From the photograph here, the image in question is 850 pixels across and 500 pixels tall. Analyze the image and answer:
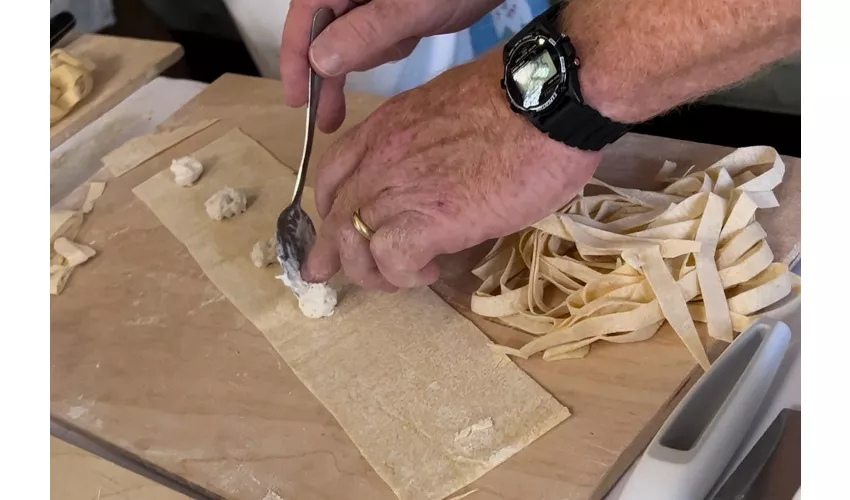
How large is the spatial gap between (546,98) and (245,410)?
1.35 feet

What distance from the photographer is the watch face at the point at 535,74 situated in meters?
0.69

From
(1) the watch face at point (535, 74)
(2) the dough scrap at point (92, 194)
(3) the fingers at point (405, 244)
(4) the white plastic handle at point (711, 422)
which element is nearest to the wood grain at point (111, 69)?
(2) the dough scrap at point (92, 194)

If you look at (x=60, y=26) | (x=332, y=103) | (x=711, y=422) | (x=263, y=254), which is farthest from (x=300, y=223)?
(x=60, y=26)

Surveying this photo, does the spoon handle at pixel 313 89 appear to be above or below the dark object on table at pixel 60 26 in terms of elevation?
below

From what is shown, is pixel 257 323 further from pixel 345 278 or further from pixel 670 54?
pixel 670 54

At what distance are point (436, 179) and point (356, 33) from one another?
0.19 m

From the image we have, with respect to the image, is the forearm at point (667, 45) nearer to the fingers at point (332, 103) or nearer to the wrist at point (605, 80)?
the wrist at point (605, 80)

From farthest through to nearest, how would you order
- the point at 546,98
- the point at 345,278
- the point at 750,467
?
the point at 345,278
the point at 546,98
the point at 750,467

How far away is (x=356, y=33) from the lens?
836 mm

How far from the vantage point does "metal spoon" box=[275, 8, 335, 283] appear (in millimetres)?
865

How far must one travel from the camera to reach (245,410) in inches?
30.7

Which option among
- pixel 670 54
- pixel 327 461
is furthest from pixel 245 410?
pixel 670 54

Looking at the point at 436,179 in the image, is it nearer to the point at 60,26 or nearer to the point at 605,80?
the point at 605,80

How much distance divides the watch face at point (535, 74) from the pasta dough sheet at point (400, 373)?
0.80 feet
